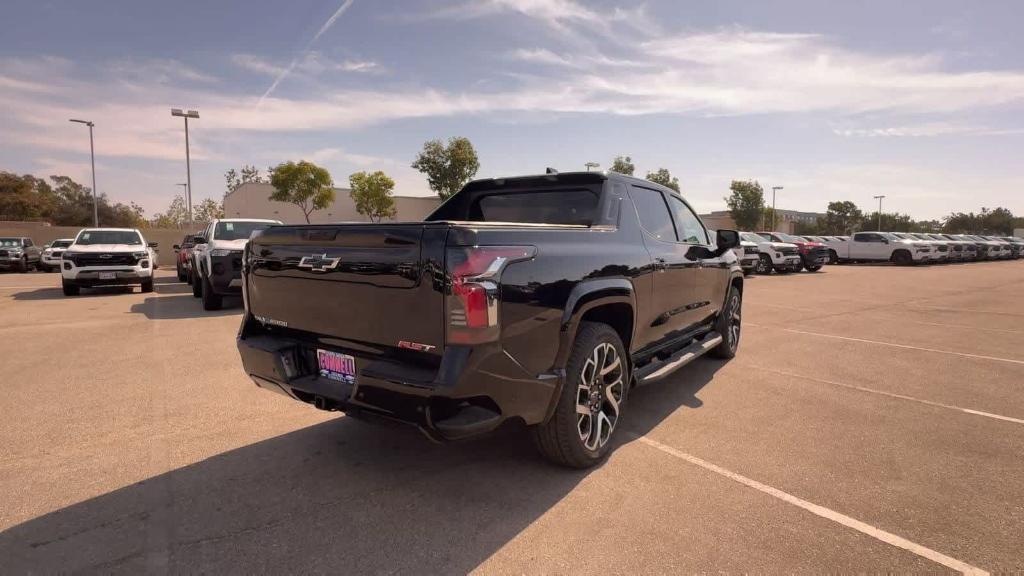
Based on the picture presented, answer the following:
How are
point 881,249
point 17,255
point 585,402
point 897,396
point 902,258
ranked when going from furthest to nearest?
point 881,249 → point 902,258 → point 17,255 → point 897,396 → point 585,402

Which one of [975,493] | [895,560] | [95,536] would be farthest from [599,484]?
[95,536]

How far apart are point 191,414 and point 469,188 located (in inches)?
114

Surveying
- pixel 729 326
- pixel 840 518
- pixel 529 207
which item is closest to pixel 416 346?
pixel 529 207

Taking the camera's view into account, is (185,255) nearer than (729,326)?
No

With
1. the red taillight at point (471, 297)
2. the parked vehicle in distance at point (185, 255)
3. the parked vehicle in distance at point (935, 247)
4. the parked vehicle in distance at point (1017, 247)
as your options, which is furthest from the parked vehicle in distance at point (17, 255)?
the parked vehicle in distance at point (1017, 247)

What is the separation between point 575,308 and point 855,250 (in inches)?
1237

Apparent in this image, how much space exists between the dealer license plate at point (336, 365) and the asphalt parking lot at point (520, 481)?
17.4 inches

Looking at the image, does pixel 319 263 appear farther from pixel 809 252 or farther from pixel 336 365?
pixel 809 252

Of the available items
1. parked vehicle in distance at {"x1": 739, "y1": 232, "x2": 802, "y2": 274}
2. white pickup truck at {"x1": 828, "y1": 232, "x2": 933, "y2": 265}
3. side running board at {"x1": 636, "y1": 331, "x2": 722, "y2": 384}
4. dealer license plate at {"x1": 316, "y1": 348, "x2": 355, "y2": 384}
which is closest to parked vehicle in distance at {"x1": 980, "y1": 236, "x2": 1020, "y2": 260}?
white pickup truck at {"x1": 828, "y1": 232, "x2": 933, "y2": 265}

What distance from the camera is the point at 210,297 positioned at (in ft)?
32.6

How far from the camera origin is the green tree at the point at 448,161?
48.6 m

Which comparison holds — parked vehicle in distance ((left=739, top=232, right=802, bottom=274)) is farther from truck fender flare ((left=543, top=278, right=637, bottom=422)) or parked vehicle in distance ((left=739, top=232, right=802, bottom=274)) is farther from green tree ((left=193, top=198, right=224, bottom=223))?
green tree ((left=193, top=198, right=224, bottom=223))

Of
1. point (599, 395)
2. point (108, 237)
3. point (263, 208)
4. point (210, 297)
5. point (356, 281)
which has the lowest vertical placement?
point (210, 297)

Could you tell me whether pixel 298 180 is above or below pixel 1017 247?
above
